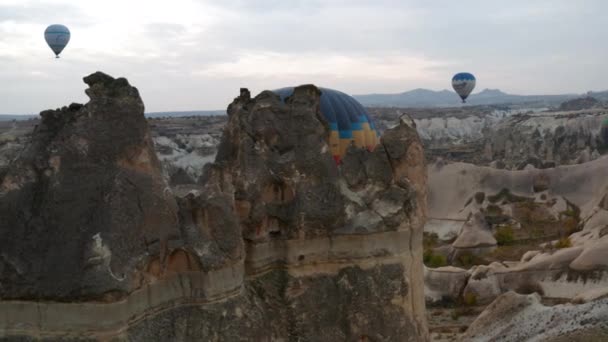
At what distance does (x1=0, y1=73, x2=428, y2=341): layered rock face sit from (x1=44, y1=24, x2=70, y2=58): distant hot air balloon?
20525 millimetres

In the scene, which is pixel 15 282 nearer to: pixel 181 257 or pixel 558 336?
pixel 181 257

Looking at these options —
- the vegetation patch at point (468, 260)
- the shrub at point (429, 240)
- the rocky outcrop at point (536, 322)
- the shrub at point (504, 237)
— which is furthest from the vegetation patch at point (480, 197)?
the rocky outcrop at point (536, 322)

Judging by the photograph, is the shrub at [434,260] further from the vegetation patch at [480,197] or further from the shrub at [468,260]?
the vegetation patch at [480,197]

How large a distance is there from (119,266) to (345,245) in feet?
8.03

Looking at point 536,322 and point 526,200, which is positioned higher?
point 536,322

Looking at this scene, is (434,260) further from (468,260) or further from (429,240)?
(429,240)

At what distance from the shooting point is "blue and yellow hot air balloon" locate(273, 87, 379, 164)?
11.2 metres

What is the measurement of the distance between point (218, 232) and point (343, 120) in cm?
626

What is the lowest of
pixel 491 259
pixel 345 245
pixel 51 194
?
pixel 491 259

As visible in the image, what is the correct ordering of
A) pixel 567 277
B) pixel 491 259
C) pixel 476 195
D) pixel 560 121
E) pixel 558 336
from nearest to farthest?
pixel 558 336
pixel 567 277
pixel 491 259
pixel 476 195
pixel 560 121

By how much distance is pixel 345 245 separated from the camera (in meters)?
6.54

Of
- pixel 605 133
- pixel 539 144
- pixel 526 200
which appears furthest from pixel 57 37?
pixel 605 133

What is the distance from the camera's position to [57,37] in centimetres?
2542

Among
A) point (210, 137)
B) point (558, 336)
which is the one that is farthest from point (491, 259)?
point (210, 137)
